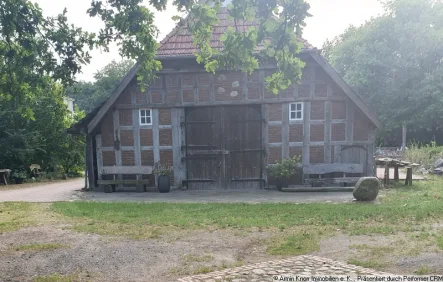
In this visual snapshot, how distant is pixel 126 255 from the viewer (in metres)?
5.22

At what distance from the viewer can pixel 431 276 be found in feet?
13.5

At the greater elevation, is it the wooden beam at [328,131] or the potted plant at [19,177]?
the wooden beam at [328,131]

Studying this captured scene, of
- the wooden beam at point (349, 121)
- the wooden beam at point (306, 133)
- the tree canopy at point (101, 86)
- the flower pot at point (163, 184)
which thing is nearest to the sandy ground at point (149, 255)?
the flower pot at point (163, 184)

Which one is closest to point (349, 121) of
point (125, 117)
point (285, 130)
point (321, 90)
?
point (321, 90)

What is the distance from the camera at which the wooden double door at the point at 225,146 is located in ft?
39.3

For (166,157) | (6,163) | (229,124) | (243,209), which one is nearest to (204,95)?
(229,124)

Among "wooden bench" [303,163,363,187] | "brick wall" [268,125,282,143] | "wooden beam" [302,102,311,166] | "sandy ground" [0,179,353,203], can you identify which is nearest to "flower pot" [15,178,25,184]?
"sandy ground" [0,179,353,203]

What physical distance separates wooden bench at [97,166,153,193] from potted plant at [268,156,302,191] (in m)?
3.94

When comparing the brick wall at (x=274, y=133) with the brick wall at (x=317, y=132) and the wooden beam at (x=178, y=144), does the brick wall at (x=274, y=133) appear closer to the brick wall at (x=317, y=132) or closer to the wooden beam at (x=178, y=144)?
the brick wall at (x=317, y=132)

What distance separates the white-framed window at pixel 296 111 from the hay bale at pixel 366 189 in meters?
3.23

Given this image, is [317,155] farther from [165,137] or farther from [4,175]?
[4,175]

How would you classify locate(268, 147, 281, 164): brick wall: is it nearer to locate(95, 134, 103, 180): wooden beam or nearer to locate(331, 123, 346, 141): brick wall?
locate(331, 123, 346, 141): brick wall

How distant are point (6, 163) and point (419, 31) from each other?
27.9 meters

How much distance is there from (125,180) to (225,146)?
3394mm
